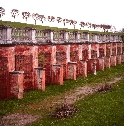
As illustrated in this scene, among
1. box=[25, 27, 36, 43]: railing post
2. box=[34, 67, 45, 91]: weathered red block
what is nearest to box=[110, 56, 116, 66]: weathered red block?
box=[34, 67, 45, 91]: weathered red block

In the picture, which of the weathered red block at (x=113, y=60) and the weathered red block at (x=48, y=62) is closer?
the weathered red block at (x=48, y=62)

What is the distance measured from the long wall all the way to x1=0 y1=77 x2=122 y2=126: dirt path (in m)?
2.55

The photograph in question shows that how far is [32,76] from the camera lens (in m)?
18.8

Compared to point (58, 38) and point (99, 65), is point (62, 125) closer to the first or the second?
point (58, 38)

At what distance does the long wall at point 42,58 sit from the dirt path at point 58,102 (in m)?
2.55

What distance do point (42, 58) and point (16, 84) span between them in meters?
8.04

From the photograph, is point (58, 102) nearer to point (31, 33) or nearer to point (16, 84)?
point (16, 84)

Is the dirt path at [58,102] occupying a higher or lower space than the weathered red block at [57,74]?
lower

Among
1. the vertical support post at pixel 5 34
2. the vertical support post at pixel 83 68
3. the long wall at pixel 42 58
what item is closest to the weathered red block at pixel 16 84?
the long wall at pixel 42 58

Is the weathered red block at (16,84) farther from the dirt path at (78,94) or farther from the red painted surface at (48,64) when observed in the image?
the red painted surface at (48,64)

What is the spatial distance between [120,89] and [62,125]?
8621 millimetres

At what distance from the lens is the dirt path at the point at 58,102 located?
1193 centimetres

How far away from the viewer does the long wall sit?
15789 mm

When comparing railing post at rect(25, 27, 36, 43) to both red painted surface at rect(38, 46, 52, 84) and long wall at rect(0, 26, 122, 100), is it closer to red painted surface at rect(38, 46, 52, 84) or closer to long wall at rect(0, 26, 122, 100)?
long wall at rect(0, 26, 122, 100)
